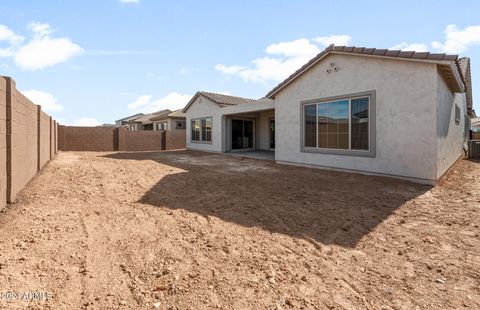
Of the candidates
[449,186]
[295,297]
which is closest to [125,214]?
[295,297]

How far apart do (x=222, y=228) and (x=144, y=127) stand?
34.7 meters

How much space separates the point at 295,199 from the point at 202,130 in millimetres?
14444

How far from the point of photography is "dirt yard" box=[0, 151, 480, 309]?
2.89 m

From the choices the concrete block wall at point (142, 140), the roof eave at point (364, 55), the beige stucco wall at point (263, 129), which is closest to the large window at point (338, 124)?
the roof eave at point (364, 55)

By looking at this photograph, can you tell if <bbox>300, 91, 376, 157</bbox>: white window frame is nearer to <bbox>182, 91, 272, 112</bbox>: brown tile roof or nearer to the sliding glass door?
<bbox>182, 91, 272, 112</bbox>: brown tile roof

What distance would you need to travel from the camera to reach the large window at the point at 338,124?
9.51 m

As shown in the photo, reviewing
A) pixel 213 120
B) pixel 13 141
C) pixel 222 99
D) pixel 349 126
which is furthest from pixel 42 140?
pixel 222 99

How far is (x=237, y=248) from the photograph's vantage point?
3971 mm

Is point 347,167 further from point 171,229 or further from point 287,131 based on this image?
point 171,229

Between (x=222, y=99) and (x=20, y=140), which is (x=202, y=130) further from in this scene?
(x=20, y=140)

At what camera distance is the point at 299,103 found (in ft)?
37.8

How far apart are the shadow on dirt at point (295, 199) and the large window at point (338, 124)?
3.78 feet

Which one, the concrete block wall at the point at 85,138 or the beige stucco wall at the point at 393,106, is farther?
the concrete block wall at the point at 85,138

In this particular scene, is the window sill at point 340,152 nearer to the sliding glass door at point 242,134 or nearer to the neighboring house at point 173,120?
the sliding glass door at point 242,134
